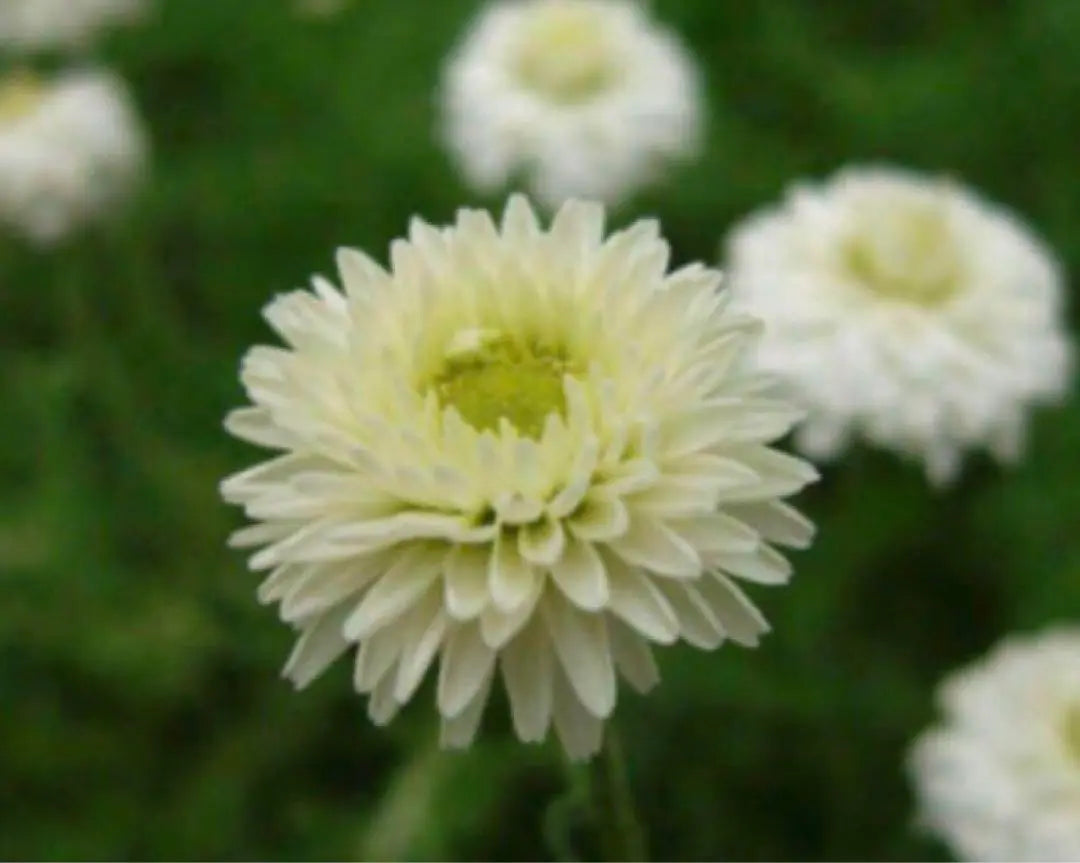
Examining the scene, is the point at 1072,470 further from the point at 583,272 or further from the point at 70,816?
the point at 70,816

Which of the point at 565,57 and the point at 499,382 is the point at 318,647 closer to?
the point at 499,382

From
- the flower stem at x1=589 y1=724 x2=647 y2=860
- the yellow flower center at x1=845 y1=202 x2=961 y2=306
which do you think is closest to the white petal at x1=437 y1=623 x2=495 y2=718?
the flower stem at x1=589 y1=724 x2=647 y2=860

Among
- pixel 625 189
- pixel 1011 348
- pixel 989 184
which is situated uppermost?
pixel 989 184

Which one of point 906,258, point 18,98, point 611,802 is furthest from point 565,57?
point 611,802

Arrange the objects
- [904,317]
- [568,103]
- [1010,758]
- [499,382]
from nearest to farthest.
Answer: [499,382] < [1010,758] < [904,317] < [568,103]

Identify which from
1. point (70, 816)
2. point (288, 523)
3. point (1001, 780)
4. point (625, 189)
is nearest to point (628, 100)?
point (625, 189)

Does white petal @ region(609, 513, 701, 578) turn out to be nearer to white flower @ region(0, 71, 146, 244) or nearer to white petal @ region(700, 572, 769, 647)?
white petal @ region(700, 572, 769, 647)
